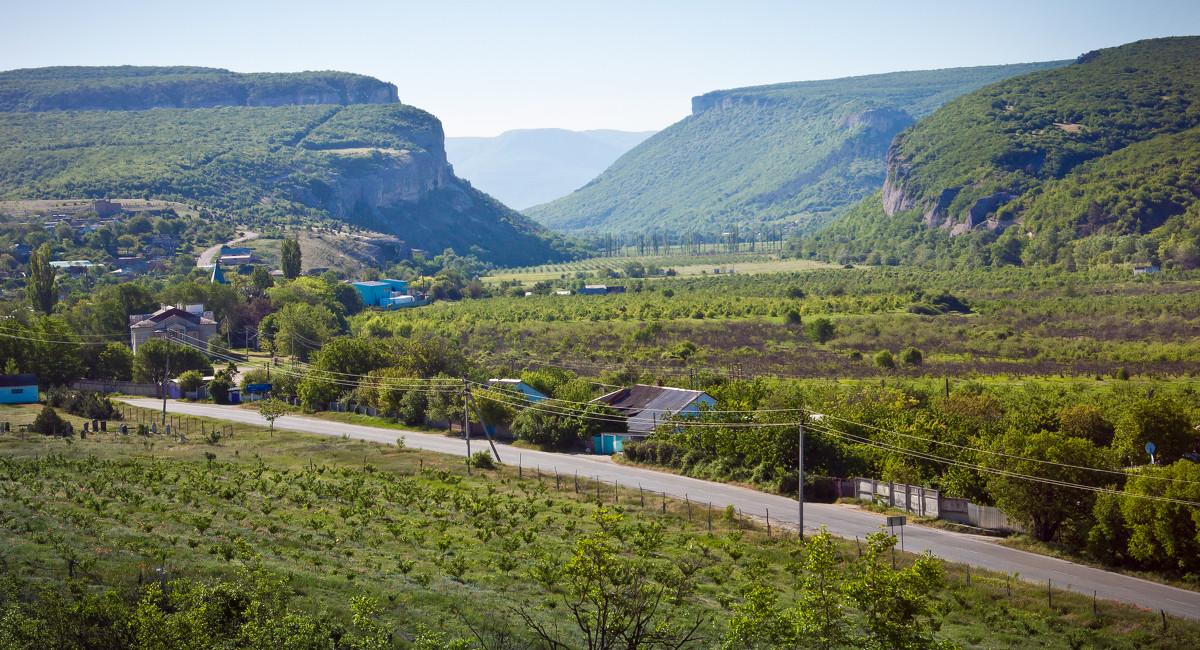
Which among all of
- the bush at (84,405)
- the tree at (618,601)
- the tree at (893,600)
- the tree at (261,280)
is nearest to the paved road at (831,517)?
the bush at (84,405)

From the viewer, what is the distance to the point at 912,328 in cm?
9881

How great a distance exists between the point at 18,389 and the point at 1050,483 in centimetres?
6352

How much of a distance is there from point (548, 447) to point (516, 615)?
33422 mm

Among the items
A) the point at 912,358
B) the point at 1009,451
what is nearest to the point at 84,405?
the point at 1009,451

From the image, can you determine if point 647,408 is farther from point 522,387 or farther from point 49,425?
point 49,425

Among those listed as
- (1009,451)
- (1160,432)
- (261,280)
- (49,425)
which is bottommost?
(49,425)

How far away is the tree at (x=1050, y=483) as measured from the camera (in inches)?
1380

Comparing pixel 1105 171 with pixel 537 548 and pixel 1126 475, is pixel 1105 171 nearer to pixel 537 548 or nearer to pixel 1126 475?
pixel 1126 475

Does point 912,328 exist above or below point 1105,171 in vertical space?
below

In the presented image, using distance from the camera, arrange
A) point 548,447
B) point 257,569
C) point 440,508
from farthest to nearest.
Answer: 1. point 548,447
2. point 440,508
3. point 257,569

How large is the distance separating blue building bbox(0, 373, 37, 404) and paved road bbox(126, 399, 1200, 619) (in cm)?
1457

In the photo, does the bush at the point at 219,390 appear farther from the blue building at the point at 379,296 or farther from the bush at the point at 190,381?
the blue building at the point at 379,296

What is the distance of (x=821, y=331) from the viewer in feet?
314

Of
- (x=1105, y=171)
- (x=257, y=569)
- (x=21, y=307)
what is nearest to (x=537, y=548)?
(x=257, y=569)
